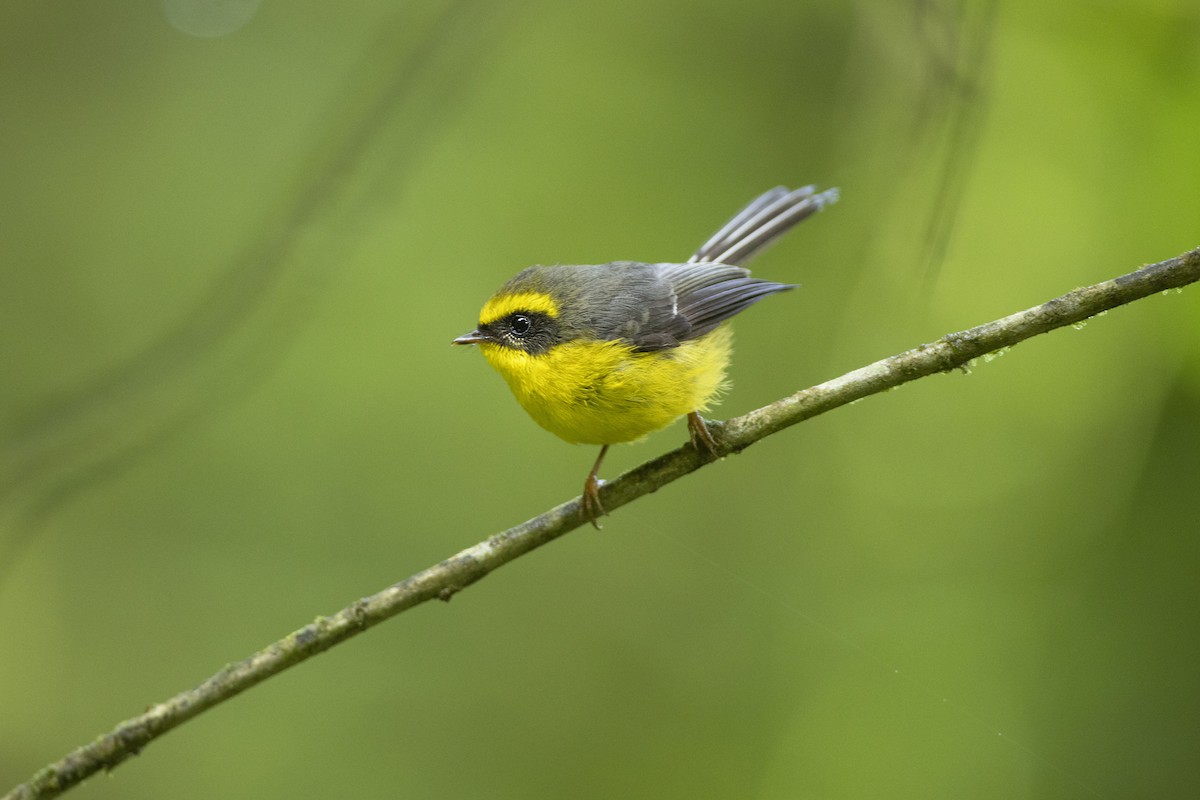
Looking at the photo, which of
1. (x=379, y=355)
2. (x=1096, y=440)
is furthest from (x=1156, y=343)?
(x=379, y=355)

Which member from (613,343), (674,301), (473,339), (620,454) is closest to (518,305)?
(473,339)

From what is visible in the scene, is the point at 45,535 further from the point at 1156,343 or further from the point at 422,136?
the point at 1156,343

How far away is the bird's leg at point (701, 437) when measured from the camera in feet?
11.1

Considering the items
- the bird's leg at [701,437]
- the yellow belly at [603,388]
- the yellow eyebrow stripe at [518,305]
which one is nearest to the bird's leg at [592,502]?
the yellow belly at [603,388]

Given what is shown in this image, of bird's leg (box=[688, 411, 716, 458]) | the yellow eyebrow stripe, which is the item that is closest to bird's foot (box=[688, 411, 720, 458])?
bird's leg (box=[688, 411, 716, 458])

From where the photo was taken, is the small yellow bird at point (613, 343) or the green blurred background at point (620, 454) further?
the green blurred background at point (620, 454)

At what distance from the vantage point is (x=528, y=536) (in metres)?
3.19

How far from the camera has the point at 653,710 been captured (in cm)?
678

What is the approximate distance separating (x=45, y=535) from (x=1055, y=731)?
6925 mm

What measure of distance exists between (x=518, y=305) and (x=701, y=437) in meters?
1.00

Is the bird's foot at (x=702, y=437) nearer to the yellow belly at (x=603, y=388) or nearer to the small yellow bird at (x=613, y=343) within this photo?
the small yellow bird at (x=613, y=343)

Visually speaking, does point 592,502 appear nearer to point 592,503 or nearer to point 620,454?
point 592,503

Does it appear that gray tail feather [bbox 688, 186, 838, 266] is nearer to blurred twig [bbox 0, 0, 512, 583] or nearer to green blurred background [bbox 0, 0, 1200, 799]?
green blurred background [bbox 0, 0, 1200, 799]

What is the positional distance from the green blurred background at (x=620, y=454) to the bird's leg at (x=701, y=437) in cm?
242
